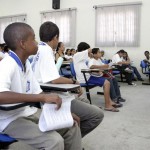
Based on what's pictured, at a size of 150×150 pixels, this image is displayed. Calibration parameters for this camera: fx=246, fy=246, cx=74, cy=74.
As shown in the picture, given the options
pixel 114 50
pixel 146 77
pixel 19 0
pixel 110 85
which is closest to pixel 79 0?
pixel 114 50

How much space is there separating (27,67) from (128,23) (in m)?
7.24

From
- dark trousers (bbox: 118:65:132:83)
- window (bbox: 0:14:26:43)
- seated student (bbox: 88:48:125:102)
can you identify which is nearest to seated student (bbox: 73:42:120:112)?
seated student (bbox: 88:48:125:102)

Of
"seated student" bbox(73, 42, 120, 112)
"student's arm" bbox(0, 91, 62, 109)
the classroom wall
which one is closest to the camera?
"student's arm" bbox(0, 91, 62, 109)

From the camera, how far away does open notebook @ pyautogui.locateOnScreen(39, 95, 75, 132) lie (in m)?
1.37

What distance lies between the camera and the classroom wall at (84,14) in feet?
26.7

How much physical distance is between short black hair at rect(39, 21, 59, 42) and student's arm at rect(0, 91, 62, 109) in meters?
0.88

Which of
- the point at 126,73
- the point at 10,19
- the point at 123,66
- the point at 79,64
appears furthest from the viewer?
the point at 10,19

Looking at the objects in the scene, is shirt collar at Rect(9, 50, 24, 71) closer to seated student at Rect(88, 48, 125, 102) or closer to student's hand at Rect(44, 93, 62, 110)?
student's hand at Rect(44, 93, 62, 110)

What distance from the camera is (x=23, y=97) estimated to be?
1383 millimetres

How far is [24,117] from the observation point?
154 cm

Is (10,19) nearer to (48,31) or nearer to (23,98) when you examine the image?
(48,31)

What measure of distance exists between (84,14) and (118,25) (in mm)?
1393

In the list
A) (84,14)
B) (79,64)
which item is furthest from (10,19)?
(79,64)

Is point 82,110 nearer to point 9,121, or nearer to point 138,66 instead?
point 9,121
